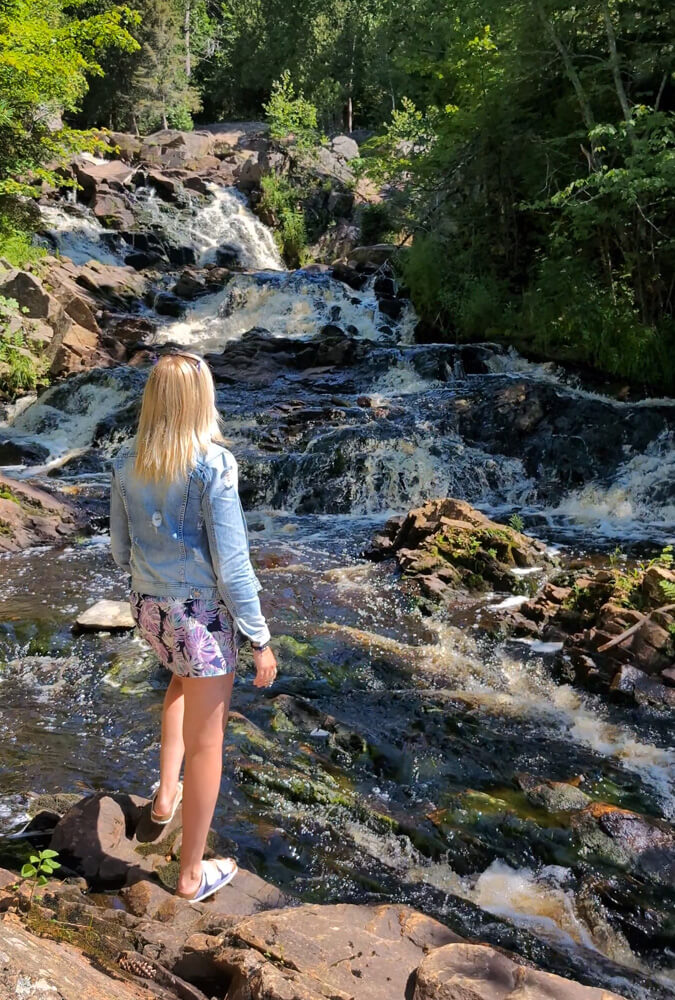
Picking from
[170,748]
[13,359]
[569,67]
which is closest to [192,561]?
[170,748]

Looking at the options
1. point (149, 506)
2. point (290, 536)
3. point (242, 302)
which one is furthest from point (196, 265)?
point (149, 506)

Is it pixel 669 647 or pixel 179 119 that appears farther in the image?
pixel 179 119

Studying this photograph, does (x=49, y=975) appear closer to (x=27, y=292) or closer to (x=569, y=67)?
(x=569, y=67)

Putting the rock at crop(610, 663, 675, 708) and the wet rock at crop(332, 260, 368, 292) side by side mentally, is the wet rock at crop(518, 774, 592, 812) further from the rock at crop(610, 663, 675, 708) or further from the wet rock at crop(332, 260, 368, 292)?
the wet rock at crop(332, 260, 368, 292)

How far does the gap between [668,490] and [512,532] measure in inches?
126

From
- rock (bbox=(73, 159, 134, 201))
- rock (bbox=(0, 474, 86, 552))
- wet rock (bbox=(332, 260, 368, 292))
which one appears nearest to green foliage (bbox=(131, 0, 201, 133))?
rock (bbox=(73, 159, 134, 201))

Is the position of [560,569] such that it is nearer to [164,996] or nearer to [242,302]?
[164,996]

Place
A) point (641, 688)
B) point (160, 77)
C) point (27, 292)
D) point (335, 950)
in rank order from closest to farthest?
point (335, 950) < point (641, 688) < point (27, 292) < point (160, 77)

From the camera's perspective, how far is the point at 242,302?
64.8 ft

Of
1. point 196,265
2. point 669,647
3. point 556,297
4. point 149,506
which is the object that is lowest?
point 669,647

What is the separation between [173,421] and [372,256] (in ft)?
67.1

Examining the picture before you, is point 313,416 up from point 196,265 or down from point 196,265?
down

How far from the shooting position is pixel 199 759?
2.78 m

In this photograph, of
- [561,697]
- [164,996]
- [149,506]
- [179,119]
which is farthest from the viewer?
[179,119]
